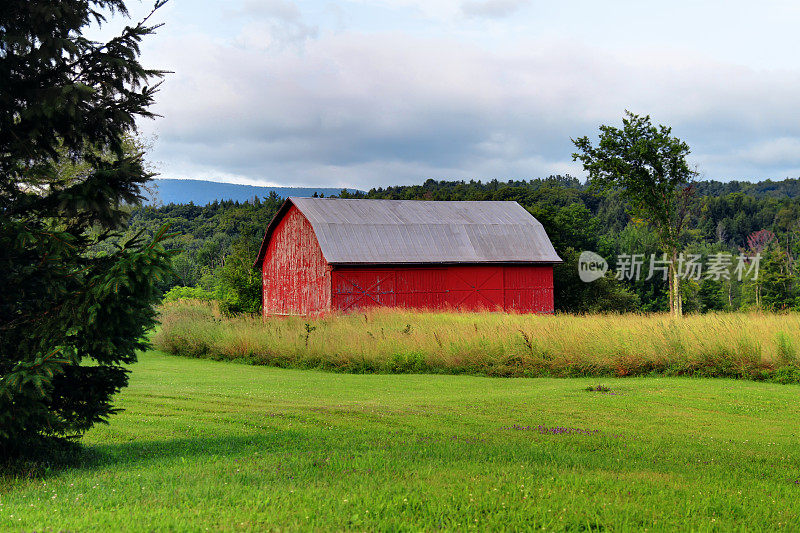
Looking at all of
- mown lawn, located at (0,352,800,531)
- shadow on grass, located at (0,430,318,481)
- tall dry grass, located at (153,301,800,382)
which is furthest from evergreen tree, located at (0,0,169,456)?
tall dry grass, located at (153,301,800,382)

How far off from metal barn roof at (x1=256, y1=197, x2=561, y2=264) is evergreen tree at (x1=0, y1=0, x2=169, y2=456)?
25958 mm

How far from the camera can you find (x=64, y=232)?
23.5 feet

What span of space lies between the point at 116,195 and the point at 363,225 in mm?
29392

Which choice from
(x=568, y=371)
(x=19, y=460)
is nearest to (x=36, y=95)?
(x=19, y=460)

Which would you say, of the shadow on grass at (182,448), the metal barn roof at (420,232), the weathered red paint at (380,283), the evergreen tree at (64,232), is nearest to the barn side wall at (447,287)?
the weathered red paint at (380,283)

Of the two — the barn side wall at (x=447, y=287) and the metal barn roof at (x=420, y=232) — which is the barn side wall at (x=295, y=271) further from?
the barn side wall at (x=447, y=287)

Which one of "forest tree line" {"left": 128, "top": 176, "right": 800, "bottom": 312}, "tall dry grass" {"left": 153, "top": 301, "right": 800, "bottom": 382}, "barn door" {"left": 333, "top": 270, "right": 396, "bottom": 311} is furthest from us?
"forest tree line" {"left": 128, "top": 176, "right": 800, "bottom": 312}

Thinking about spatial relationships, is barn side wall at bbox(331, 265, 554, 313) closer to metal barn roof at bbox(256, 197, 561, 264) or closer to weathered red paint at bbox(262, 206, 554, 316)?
weathered red paint at bbox(262, 206, 554, 316)

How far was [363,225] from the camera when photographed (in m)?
37.2

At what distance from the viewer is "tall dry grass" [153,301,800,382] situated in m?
16.3

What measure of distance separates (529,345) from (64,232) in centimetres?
1343

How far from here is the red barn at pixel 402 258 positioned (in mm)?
35281

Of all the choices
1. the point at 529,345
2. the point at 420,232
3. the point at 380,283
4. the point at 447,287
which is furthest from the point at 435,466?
the point at 420,232

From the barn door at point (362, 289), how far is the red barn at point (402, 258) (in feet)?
0.16
